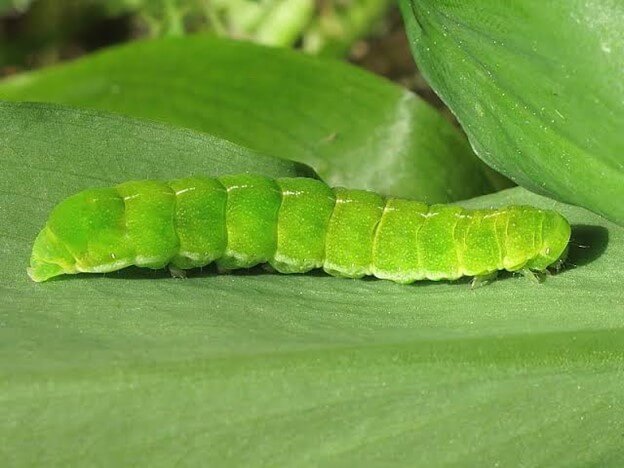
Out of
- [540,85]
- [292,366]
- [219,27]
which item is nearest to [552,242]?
[540,85]

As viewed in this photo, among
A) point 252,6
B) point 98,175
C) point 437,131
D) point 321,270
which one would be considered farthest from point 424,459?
point 252,6

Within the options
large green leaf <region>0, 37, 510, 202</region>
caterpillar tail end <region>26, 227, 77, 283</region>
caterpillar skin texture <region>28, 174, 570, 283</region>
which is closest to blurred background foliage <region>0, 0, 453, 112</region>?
large green leaf <region>0, 37, 510, 202</region>

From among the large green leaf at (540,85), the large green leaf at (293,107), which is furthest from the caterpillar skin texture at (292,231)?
the large green leaf at (293,107)

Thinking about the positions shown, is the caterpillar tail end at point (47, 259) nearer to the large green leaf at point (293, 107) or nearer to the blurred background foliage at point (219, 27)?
the large green leaf at point (293, 107)

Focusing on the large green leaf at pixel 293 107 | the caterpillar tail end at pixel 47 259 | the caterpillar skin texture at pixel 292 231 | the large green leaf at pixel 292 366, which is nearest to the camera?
the large green leaf at pixel 292 366

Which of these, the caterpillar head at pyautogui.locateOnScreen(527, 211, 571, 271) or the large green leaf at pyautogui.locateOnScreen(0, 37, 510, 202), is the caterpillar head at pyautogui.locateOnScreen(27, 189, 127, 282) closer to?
the large green leaf at pyautogui.locateOnScreen(0, 37, 510, 202)

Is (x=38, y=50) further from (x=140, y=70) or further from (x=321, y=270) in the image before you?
→ (x=321, y=270)

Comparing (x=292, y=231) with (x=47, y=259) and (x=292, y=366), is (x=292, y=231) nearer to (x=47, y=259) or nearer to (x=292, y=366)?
(x=292, y=366)
